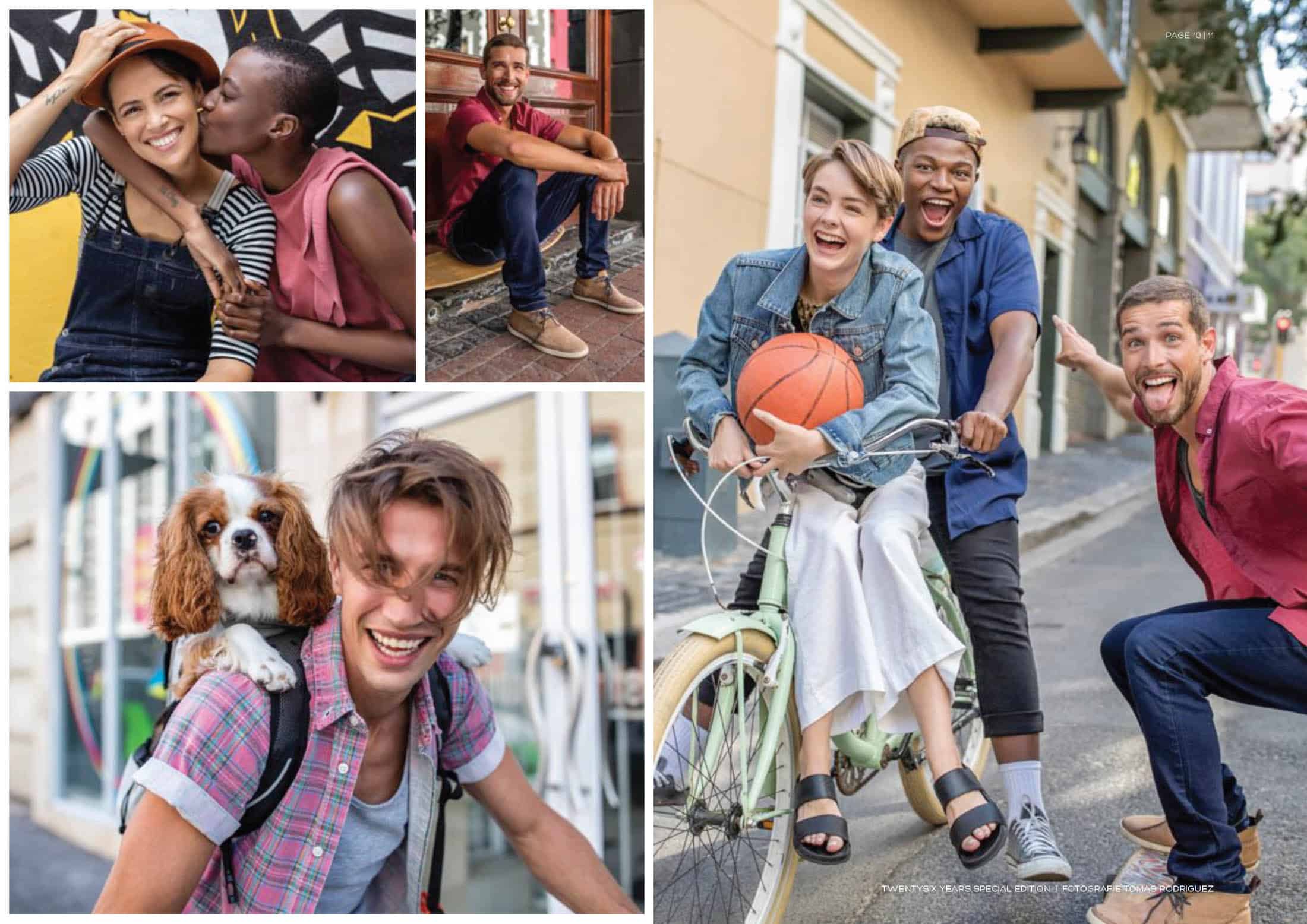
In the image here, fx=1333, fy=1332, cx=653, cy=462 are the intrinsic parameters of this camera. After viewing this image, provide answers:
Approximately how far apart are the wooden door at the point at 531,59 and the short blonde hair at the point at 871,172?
651 millimetres

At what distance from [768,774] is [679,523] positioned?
12.7ft

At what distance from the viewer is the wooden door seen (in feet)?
10.2

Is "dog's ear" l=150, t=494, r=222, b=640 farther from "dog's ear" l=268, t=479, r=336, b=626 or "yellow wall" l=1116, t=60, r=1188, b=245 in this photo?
"yellow wall" l=1116, t=60, r=1188, b=245

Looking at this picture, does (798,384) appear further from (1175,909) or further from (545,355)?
(1175,909)

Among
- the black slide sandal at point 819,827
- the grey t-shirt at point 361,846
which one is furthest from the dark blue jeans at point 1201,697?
the grey t-shirt at point 361,846

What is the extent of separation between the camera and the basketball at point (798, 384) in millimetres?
2795

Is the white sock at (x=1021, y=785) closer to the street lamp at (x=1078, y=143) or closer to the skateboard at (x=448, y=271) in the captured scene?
the skateboard at (x=448, y=271)

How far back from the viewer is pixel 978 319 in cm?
332

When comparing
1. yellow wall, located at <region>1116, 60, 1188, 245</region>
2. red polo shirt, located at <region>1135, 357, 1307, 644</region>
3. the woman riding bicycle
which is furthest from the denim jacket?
yellow wall, located at <region>1116, 60, 1188, 245</region>

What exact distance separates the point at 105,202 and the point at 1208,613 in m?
2.61

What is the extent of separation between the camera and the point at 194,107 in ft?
9.96

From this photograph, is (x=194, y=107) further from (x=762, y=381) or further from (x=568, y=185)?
(x=762, y=381)

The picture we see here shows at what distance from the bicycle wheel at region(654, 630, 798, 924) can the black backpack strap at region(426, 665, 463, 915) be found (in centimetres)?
44

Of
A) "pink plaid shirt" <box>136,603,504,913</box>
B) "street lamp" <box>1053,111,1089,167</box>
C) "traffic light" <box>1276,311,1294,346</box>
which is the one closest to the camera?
"pink plaid shirt" <box>136,603,504,913</box>
